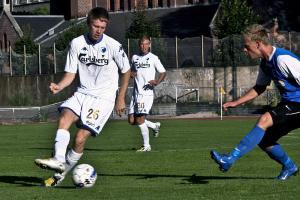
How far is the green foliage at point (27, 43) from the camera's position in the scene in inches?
2523

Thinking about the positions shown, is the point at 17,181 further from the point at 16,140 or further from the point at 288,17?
the point at 288,17

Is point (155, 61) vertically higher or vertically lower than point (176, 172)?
higher

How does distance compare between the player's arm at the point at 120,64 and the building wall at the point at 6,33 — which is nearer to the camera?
the player's arm at the point at 120,64

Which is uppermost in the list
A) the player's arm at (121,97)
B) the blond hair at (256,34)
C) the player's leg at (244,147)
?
the blond hair at (256,34)

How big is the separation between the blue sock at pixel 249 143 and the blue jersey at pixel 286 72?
550 millimetres

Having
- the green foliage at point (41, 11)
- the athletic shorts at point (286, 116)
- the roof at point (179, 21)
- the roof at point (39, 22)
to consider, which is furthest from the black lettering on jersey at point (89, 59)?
the green foliage at point (41, 11)

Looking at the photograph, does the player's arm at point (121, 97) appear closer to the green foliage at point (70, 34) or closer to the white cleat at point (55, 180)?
the white cleat at point (55, 180)

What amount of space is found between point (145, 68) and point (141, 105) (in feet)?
2.72

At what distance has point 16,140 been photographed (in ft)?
86.6

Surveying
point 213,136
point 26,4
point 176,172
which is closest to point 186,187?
point 176,172

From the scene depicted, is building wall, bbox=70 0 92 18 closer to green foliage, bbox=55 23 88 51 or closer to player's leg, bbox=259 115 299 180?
green foliage, bbox=55 23 88 51

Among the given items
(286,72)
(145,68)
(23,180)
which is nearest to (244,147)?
(286,72)

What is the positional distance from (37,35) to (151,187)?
8299 cm

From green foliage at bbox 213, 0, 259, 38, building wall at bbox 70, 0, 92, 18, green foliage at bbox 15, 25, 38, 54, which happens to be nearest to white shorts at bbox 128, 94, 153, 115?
green foliage at bbox 15, 25, 38, 54
